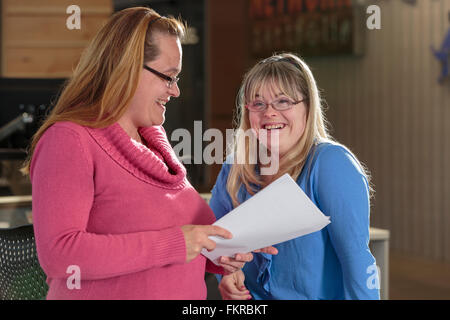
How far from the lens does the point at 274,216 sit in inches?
42.1

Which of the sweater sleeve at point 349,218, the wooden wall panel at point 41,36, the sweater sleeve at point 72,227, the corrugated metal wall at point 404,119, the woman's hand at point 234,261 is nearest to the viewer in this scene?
the sweater sleeve at point 72,227

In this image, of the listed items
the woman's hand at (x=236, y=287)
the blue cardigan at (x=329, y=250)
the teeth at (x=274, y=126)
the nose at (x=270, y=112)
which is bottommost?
the woman's hand at (x=236, y=287)

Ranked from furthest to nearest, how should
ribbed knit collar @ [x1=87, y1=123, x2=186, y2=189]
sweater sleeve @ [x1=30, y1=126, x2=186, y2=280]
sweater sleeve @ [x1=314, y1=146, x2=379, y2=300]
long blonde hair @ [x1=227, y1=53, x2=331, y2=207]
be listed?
long blonde hair @ [x1=227, y1=53, x2=331, y2=207] → sweater sleeve @ [x1=314, y1=146, x2=379, y2=300] → ribbed knit collar @ [x1=87, y1=123, x2=186, y2=189] → sweater sleeve @ [x1=30, y1=126, x2=186, y2=280]

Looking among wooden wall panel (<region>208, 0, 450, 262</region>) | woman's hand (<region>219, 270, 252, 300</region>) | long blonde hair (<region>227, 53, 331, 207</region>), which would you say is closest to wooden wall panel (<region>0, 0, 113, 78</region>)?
wooden wall panel (<region>208, 0, 450, 262</region>)

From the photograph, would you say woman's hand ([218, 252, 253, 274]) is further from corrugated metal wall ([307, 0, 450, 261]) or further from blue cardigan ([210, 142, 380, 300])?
corrugated metal wall ([307, 0, 450, 261])

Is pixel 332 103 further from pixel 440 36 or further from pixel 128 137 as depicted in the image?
pixel 128 137

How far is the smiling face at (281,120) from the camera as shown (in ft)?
4.91

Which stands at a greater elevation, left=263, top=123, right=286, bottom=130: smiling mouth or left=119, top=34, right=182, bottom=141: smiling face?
left=119, top=34, right=182, bottom=141: smiling face

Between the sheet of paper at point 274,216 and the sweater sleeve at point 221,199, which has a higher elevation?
the sheet of paper at point 274,216

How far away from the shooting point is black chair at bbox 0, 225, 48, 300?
1.58 meters

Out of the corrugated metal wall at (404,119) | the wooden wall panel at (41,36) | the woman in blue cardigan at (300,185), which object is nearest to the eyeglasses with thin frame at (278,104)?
the woman in blue cardigan at (300,185)

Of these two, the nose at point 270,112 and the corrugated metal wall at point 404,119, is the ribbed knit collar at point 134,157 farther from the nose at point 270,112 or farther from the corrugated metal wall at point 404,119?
the corrugated metal wall at point 404,119

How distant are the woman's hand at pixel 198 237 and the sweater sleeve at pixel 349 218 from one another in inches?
15.0
